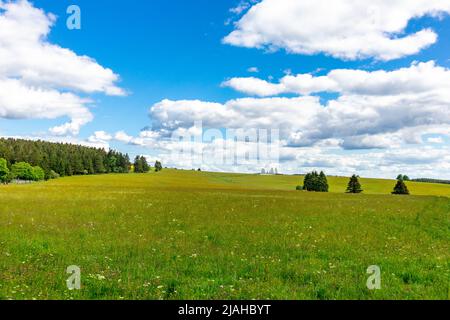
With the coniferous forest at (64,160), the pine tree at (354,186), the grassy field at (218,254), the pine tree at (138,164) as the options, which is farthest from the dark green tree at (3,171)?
the grassy field at (218,254)

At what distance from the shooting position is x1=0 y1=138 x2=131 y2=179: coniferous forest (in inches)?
5856

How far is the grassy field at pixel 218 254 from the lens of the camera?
9.95m

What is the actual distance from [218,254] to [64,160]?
155150 mm

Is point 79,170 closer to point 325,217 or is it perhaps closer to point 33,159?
point 33,159

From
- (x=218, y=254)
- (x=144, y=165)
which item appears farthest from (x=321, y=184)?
(x=218, y=254)

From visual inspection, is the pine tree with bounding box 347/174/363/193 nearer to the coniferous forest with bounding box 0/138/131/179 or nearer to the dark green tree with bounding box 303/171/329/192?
the dark green tree with bounding box 303/171/329/192

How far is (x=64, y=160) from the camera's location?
156000mm

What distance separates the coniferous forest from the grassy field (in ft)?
442

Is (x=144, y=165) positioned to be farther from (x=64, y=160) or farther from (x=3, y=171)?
(x=3, y=171)

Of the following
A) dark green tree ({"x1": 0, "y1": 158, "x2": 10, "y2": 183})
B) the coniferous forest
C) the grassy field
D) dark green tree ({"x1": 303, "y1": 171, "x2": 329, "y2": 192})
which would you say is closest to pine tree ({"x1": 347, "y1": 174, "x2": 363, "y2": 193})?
dark green tree ({"x1": 303, "y1": 171, "x2": 329, "y2": 192})

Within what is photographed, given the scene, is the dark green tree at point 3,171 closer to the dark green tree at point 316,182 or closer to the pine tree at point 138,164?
the pine tree at point 138,164
